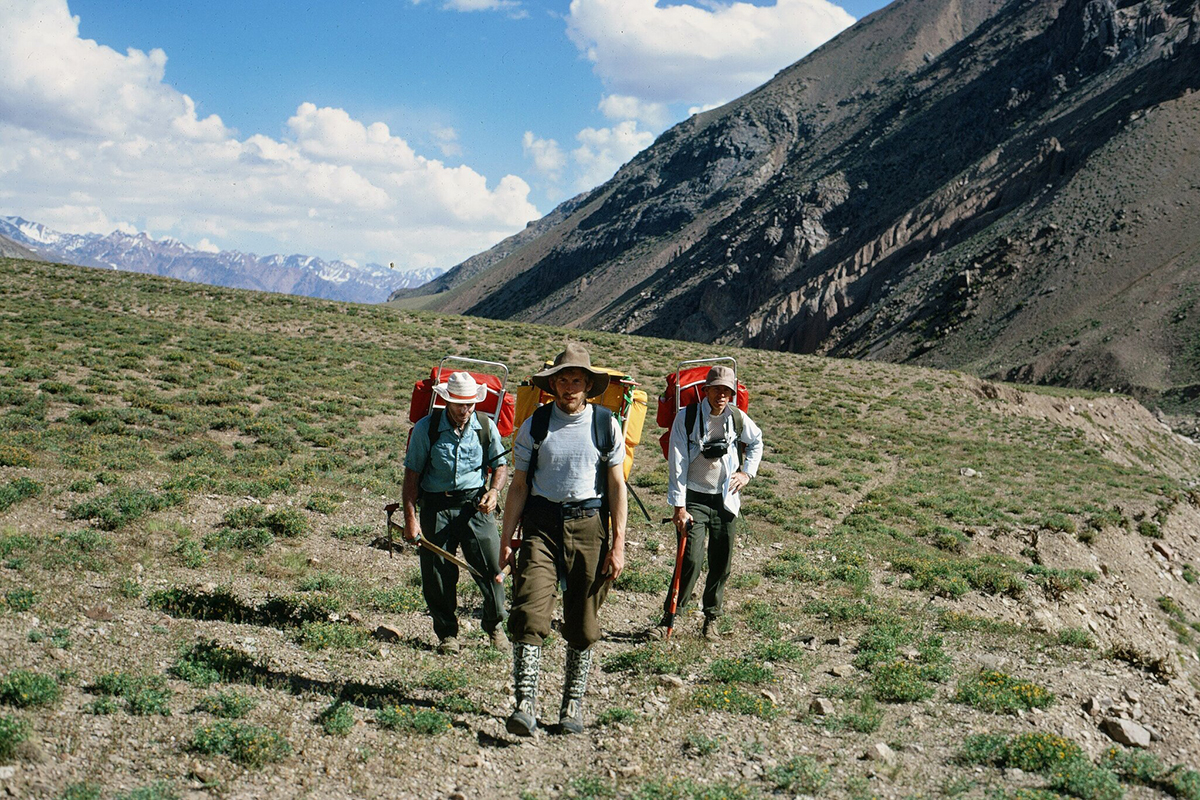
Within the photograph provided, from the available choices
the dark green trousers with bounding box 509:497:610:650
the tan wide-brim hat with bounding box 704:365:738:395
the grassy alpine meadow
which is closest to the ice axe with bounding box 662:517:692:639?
the grassy alpine meadow

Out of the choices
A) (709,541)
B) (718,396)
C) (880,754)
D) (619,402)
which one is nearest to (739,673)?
(709,541)

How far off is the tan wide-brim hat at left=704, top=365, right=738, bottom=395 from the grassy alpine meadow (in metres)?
2.39

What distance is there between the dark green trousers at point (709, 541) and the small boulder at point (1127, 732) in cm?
307

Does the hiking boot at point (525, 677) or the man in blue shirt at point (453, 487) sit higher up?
the man in blue shirt at point (453, 487)

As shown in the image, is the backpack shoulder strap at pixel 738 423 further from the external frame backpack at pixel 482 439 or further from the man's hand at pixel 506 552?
the man's hand at pixel 506 552

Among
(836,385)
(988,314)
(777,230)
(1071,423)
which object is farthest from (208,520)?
(777,230)

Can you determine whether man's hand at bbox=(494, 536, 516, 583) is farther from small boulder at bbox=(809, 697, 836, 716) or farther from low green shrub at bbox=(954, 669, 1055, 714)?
low green shrub at bbox=(954, 669, 1055, 714)

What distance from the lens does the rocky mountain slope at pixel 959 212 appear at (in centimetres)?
5878

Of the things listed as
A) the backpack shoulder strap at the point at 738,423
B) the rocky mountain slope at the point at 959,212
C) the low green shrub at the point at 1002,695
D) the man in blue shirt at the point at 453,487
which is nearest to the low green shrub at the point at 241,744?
the man in blue shirt at the point at 453,487

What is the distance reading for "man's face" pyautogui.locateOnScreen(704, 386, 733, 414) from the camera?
704 cm

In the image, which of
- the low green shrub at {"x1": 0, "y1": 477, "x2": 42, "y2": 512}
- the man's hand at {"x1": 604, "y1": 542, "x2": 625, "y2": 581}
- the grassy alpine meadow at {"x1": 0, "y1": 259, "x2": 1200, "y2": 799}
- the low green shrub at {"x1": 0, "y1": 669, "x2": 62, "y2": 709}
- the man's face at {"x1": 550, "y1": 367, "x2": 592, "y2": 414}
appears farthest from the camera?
the low green shrub at {"x1": 0, "y1": 477, "x2": 42, "y2": 512}

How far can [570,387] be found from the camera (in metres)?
5.25

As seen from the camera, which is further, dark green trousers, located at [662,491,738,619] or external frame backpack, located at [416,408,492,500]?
dark green trousers, located at [662,491,738,619]

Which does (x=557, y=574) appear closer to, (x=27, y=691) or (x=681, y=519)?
(x=681, y=519)
